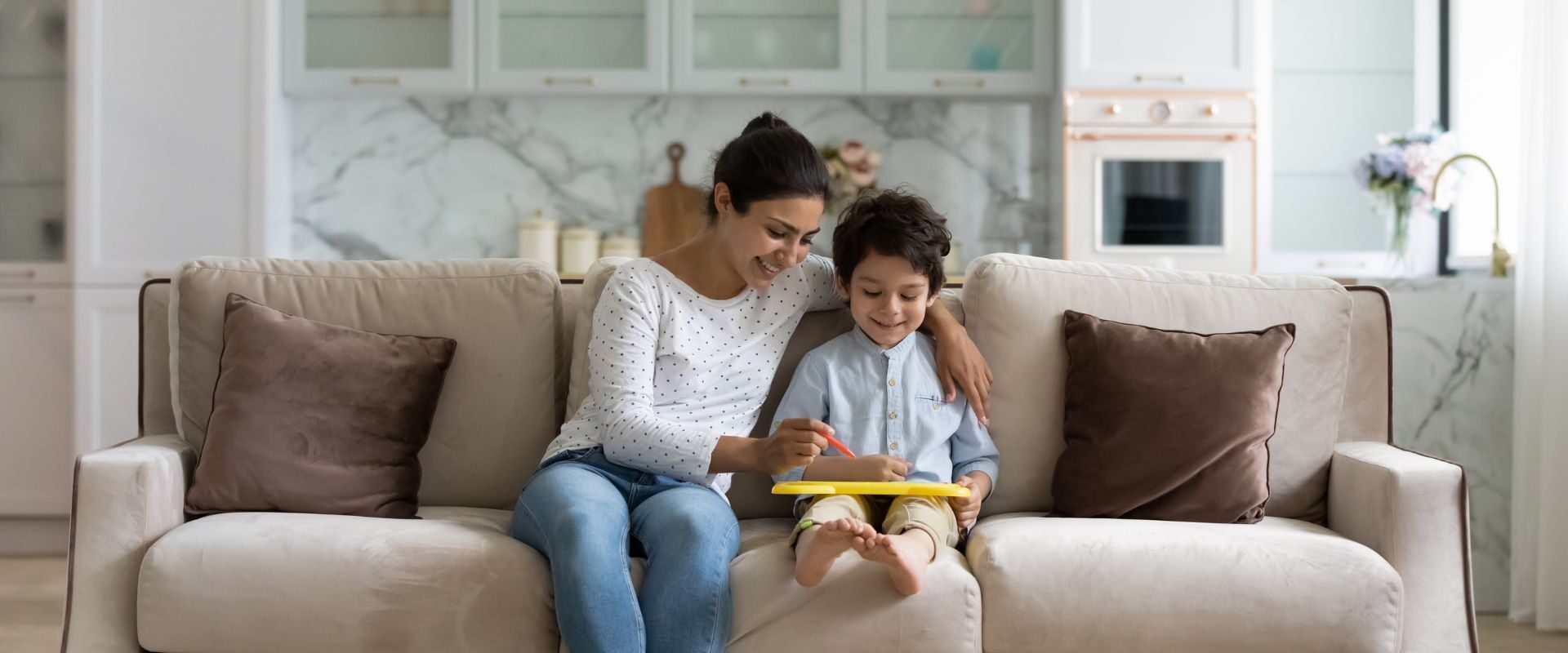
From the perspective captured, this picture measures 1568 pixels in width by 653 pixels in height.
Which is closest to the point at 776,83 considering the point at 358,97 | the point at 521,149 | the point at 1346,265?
the point at 521,149

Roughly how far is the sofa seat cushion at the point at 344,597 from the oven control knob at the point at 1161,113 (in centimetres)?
257

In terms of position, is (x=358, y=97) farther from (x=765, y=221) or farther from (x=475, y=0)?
(x=765, y=221)

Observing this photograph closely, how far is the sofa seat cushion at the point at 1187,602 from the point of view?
1.65m

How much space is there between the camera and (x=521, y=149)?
4.10 meters

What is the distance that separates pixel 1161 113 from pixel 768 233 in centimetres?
216

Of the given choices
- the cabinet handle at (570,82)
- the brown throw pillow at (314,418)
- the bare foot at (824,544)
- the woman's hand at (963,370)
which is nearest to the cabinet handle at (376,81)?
the cabinet handle at (570,82)

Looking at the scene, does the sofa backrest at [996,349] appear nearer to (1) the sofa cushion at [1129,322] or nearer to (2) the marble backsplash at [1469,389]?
(1) the sofa cushion at [1129,322]

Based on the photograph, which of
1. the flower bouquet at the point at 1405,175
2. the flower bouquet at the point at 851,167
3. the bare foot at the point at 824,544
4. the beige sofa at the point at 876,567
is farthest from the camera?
the flower bouquet at the point at 851,167

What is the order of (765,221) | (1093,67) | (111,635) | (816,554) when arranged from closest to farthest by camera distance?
(816,554) → (111,635) → (765,221) → (1093,67)

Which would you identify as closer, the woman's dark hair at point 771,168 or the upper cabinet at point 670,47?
the woman's dark hair at point 771,168

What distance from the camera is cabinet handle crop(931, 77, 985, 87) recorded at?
12.4 ft

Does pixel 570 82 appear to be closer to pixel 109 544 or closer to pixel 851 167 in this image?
pixel 851 167

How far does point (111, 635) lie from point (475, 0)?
2.55 metres

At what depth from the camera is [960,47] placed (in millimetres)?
3834
